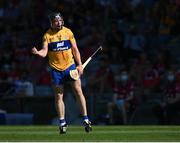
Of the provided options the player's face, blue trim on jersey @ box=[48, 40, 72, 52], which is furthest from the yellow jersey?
the player's face

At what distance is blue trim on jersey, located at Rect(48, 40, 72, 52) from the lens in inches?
571

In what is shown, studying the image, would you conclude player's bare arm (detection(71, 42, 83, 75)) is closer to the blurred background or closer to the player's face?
the player's face

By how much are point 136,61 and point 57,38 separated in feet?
24.5

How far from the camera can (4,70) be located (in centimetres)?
2334

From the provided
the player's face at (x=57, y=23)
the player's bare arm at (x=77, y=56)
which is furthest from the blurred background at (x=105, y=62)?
the player's face at (x=57, y=23)

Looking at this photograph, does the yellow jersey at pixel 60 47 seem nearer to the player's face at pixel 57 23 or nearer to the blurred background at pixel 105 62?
the player's face at pixel 57 23

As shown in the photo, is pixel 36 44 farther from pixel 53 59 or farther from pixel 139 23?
pixel 53 59

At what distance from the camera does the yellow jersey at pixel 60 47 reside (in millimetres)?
14500

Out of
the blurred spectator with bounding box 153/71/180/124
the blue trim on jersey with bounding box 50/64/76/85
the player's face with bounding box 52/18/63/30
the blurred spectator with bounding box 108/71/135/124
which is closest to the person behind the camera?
the player's face with bounding box 52/18/63/30

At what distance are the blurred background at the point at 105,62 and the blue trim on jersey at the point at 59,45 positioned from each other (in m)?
6.35

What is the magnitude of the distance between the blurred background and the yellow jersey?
633 cm

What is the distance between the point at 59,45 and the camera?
14508 mm

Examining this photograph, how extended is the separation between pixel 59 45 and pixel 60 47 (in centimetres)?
4

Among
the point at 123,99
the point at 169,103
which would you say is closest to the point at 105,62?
the point at 123,99
